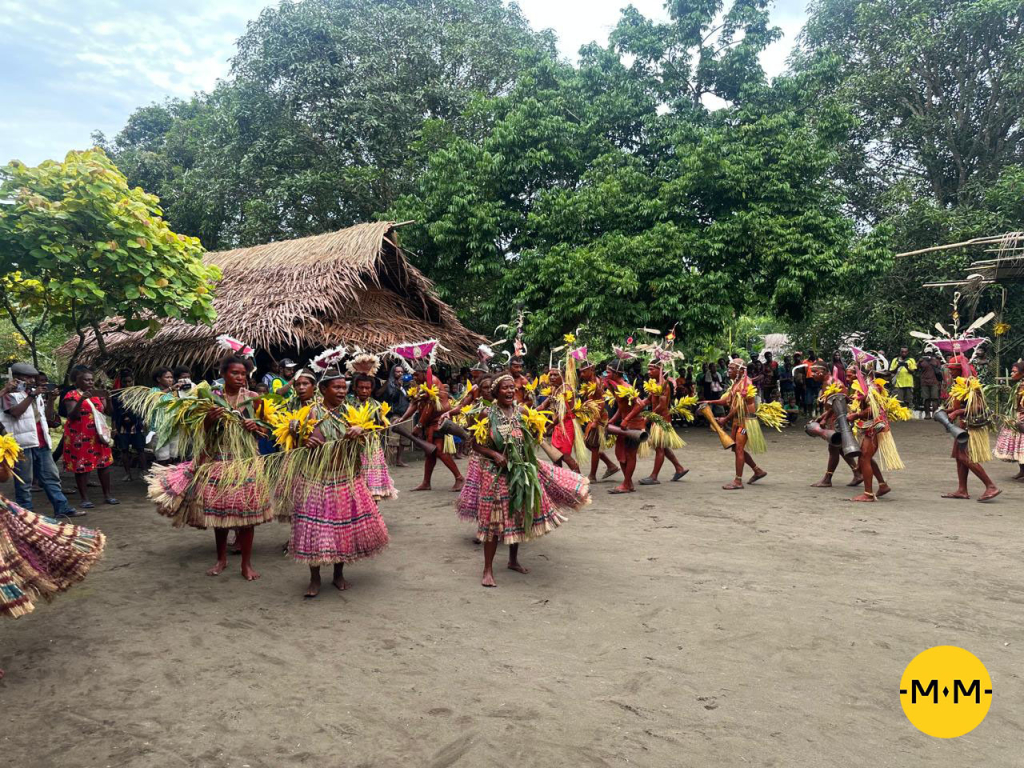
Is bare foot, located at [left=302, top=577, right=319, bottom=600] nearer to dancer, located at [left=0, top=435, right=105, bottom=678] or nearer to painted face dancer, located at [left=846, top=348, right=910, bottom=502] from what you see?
dancer, located at [left=0, top=435, right=105, bottom=678]

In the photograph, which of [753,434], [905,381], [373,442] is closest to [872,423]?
[753,434]

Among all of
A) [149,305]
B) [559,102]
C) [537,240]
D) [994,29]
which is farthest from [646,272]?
[994,29]

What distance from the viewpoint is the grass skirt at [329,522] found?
4.60 metres

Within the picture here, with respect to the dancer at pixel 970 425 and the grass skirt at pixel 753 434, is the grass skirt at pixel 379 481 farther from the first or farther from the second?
the dancer at pixel 970 425

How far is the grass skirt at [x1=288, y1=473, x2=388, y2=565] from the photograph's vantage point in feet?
15.1

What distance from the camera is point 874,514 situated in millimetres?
7086

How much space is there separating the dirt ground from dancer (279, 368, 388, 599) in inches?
15.2

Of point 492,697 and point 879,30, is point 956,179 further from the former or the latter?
point 492,697

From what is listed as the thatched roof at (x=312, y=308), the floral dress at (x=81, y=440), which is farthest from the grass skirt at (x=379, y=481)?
the thatched roof at (x=312, y=308)

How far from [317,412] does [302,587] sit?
132 centimetres

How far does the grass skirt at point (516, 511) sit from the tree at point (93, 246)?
460cm

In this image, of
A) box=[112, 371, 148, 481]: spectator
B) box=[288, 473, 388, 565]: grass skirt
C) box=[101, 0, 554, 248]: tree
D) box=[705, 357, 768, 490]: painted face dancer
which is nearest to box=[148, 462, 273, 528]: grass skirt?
box=[288, 473, 388, 565]: grass skirt

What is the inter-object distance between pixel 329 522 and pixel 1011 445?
8124 mm

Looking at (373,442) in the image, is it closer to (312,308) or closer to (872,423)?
(872,423)
